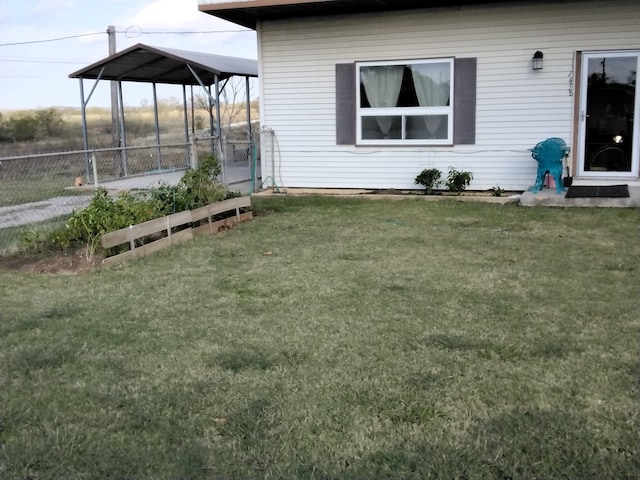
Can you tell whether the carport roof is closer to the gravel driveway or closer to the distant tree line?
the gravel driveway

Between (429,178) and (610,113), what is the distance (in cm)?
279

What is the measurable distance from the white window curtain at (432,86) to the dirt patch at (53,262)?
19.2ft

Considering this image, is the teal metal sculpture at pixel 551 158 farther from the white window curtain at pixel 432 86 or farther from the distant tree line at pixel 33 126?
the distant tree line at pixel 33 126

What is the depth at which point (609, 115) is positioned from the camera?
364 inches

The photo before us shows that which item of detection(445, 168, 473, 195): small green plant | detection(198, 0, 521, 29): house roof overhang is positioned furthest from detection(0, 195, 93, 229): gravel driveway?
detection(445, 168, 473, 195): small green plant

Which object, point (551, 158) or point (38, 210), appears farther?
point (551, 158)

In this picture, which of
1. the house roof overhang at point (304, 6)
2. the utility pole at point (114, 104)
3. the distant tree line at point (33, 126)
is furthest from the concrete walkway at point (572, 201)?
the distant tree line at point (33, 126)

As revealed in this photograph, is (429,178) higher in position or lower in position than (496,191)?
higher

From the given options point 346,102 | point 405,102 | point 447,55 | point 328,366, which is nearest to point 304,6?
point 346,102

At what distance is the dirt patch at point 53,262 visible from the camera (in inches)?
227

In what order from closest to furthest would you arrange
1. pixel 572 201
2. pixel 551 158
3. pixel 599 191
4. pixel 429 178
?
pixel 572 201 < pixel 599 191 < pixel 551 158 < pixel 429 178

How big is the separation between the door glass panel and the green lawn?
3.73 m

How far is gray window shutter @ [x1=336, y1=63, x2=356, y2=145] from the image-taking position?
1016cm

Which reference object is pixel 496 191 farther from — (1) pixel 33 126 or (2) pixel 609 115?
(1) pixel 33 126
